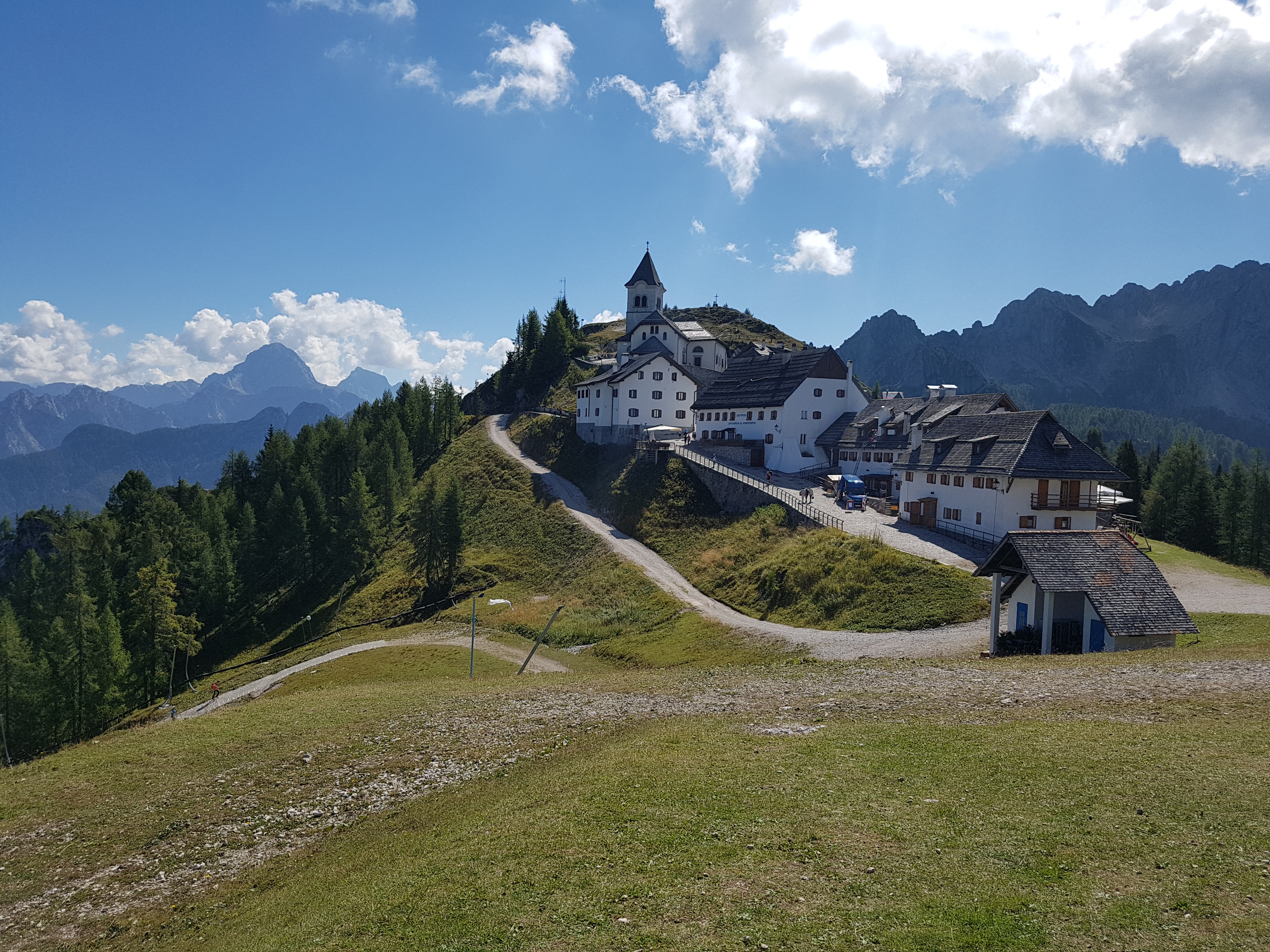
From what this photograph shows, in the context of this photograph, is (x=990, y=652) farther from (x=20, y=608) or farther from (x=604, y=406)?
(x=20, y=608)

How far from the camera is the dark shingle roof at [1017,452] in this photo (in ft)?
171

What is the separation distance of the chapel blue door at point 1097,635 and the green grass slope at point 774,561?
9.22 meters

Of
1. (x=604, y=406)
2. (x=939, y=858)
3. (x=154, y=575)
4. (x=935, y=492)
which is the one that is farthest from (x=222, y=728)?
(x=604, y=406)

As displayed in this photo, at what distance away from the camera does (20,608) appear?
9138 cm

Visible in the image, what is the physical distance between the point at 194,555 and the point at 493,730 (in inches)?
3017

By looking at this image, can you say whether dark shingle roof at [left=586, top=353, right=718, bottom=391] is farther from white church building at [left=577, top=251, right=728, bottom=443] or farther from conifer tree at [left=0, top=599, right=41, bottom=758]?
conifer tree at [left=0, top=599, right=41, bottom=758]

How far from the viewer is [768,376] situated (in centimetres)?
8831

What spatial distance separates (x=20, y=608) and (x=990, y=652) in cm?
11170

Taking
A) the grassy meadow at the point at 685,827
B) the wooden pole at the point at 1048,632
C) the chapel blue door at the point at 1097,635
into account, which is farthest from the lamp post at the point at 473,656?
the chapel blue door at the point at 1097,635

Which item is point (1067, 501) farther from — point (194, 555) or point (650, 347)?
point (194, 555)

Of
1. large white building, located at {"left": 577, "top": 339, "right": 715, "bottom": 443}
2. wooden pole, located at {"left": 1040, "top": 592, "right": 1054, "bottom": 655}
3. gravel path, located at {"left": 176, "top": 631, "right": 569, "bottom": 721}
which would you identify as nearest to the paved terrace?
large white building, located at {"left": 577, "top": 339, "right": 715, "bottom": 443}

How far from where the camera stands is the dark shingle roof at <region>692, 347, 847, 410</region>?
274ft

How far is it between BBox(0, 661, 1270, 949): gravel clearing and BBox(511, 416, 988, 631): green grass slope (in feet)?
45.4

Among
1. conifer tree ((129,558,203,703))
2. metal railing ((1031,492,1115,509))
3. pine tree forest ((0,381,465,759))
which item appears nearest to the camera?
metal railing ((1031,492,1115,509))
